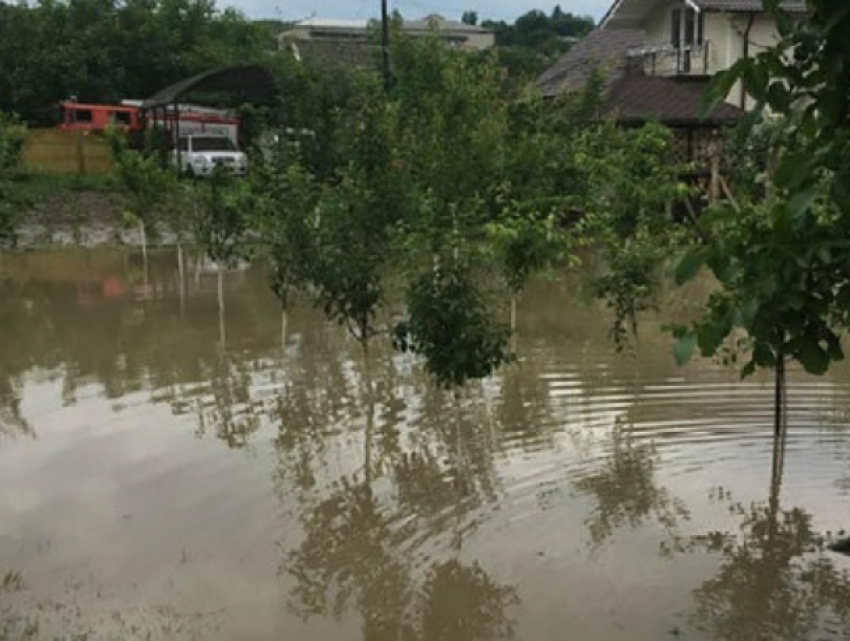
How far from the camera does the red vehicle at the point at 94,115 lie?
37.0 m

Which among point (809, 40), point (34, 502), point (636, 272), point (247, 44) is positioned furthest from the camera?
point (247, 44)

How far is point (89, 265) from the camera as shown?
23031 mm

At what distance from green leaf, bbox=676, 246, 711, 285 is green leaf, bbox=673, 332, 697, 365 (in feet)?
0.42

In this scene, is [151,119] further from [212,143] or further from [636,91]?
[636,91]

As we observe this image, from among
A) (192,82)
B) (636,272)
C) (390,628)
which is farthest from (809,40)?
(192,82)

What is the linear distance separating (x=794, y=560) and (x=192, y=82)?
1071 inches

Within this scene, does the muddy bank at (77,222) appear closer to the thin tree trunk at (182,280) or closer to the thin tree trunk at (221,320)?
the thin tree trunk at (182,280)

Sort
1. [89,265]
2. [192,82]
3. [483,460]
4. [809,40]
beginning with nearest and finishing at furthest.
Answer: [809,40], [483,460], [89,265], [192,82]

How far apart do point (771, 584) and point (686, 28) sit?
84.4 feet

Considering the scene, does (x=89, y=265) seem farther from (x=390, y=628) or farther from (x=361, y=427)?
(x=390, y=628)

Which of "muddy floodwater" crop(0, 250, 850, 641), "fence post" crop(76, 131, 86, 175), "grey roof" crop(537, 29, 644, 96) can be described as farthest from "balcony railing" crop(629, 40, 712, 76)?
"muddy floodwater" crop(0, 250, 850, 641)

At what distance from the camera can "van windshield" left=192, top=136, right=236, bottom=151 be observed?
3550cm

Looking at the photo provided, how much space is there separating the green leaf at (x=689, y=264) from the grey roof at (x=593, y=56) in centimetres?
2658

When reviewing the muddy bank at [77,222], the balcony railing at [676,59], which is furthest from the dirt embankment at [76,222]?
the balcony railing at [676,59]
